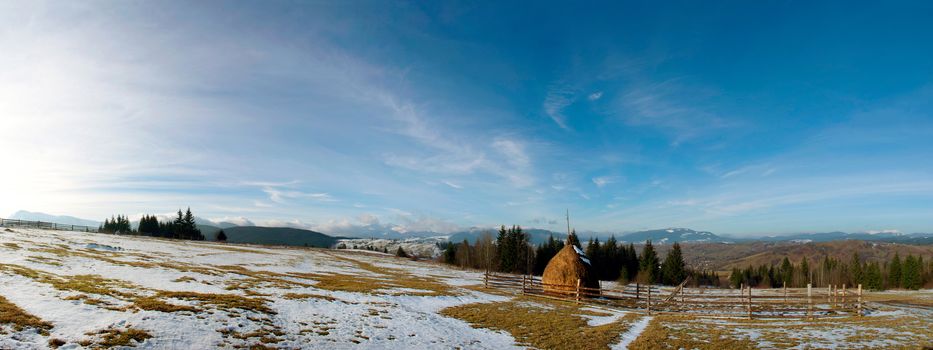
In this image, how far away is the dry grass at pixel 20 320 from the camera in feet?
34.6

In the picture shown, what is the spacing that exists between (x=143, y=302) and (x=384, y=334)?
9021 millimetres

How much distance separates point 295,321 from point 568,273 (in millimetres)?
26712

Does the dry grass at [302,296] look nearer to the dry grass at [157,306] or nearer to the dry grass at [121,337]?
the dry grass at [157,306]

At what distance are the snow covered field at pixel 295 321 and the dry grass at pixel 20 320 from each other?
39 mm

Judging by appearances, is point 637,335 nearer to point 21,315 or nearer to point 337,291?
point 337,291

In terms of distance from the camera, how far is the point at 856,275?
95312 millimetres

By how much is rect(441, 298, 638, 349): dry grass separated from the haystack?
8.92 metres

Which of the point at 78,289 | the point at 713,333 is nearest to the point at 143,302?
the point at 78,289

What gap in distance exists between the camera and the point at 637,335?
19125mm

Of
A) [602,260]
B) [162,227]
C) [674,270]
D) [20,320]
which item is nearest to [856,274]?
[674,270]

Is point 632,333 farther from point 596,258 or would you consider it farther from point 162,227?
point 162,227

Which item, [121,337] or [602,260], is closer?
[121,337]

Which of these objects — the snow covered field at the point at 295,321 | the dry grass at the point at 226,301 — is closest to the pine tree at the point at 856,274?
the snow covered field at the point at 295,321

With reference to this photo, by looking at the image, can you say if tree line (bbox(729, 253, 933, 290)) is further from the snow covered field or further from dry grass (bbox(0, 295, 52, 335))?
dry grass (bbox(0, 295, 52, 335))
